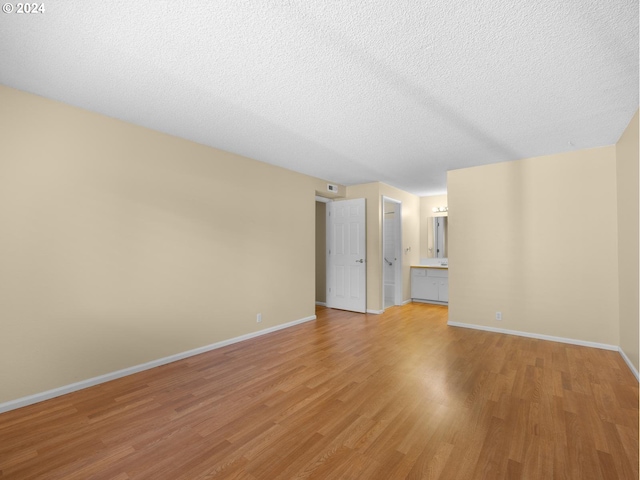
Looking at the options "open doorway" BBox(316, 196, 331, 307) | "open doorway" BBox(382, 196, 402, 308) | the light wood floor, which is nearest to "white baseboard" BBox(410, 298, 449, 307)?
"open doorway" BBox(382, 196, 402, 308)

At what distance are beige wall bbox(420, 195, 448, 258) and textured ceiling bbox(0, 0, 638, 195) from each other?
3684mm

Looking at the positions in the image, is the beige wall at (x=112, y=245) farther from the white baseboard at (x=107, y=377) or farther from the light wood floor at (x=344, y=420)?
the light wood floor at (x=344, y=420)

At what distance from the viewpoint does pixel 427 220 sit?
24.1 feet

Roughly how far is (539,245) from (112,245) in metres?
5.35

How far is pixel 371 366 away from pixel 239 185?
9.45 feet

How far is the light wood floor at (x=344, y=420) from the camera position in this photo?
1703mm

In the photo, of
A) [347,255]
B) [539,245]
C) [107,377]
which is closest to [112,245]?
[107,377]

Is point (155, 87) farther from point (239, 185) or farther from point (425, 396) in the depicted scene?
point (425, 396)

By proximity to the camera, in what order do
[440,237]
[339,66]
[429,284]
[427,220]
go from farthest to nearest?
[427,220], [440,237], [429,284], [339,66]

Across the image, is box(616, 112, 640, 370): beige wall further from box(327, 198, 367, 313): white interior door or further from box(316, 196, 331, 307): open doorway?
box(316, 196, 331, 307): open doorway

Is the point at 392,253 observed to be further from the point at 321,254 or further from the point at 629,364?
the point at 629,364

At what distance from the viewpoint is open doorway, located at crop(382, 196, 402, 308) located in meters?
6.45

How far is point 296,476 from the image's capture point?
1632 mm

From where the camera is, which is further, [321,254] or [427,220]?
[427,220]
